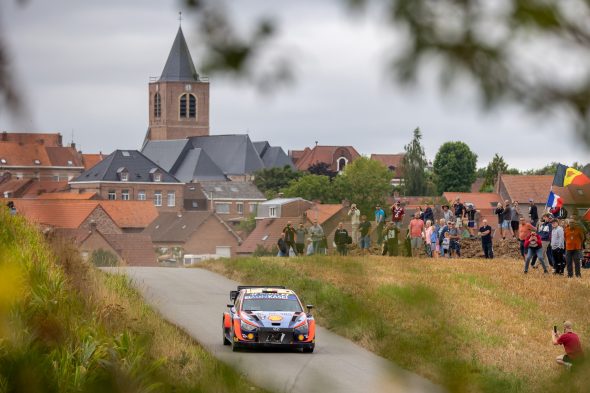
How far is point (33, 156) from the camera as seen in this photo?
2.66m

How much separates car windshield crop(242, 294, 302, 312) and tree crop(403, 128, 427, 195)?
18.4 meters

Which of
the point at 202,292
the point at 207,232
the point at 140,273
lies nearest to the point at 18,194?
the point at 202,292

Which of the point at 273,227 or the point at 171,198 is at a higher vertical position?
the point at 171,198

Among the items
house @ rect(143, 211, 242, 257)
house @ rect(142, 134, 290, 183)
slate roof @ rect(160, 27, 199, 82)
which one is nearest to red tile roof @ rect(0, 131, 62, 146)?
slate roof @ rect(160, 27, 199, 82)

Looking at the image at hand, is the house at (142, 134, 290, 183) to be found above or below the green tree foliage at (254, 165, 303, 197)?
above

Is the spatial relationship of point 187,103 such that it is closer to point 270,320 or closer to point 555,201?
point 555,201

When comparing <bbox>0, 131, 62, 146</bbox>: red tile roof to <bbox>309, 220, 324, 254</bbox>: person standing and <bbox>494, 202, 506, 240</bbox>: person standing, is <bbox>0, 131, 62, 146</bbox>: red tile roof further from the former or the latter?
<bbox>494, 202, 506, 240</bbox>: person standing

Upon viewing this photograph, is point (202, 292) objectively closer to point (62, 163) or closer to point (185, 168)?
point (62, 163)

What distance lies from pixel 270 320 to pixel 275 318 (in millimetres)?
136

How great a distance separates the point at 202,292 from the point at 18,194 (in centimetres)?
2761

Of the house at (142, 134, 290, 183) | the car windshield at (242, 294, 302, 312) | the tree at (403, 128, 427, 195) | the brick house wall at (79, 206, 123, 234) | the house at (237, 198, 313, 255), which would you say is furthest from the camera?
the house at (142, 134, 290, 183)

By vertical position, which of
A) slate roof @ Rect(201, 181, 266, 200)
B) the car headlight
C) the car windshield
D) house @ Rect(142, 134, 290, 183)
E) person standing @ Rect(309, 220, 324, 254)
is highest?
house @ Rect(142, 134, 290, 183)

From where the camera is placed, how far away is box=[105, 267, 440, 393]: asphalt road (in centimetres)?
385

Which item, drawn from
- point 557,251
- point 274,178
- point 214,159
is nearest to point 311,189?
point 274,178
